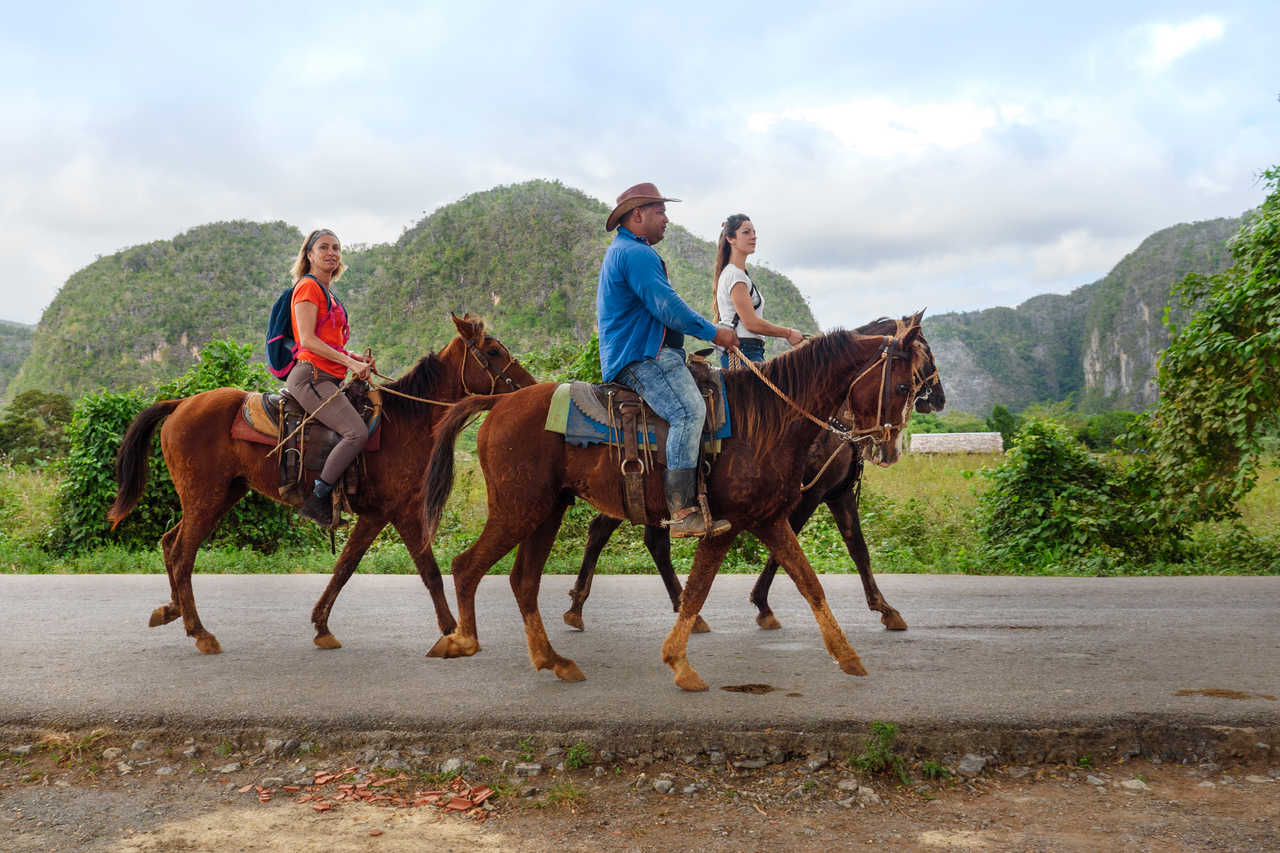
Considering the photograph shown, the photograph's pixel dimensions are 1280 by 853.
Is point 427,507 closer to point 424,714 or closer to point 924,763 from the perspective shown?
point 424,714

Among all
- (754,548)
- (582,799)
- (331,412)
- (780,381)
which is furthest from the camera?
(754,548)

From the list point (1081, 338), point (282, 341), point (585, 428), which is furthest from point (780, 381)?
point (1081, 338)

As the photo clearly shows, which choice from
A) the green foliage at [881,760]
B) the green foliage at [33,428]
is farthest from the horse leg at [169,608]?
the green foliage at [33,428]

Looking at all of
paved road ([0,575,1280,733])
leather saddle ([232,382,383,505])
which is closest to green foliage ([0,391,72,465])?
paved road ([0,575,1280,733])

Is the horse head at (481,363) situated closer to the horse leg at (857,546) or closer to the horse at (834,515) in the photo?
the horse at (834,515)

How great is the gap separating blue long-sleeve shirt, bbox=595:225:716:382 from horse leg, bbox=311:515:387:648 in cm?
214

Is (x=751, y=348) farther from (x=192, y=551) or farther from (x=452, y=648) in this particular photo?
(x=192, y=551)

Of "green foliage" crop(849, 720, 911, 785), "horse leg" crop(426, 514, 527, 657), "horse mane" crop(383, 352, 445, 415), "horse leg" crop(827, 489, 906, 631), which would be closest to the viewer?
"green foliage" crop(849, 720, 911, 785)

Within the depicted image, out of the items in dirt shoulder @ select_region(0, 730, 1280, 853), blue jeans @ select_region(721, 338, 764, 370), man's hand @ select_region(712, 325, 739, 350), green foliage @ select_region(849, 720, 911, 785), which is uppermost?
blue jeans @ select_region(721, 338, 764, 370)

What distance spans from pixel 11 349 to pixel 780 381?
372ft

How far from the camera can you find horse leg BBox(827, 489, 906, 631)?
6.26 meters

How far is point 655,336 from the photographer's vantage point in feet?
16.3

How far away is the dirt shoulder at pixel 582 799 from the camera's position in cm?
320

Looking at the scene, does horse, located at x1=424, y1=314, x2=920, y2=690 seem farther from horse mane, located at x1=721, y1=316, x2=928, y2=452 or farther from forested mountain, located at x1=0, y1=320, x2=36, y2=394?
forested mountain, located at x1=0, y1=320, x2=36, y2=394
